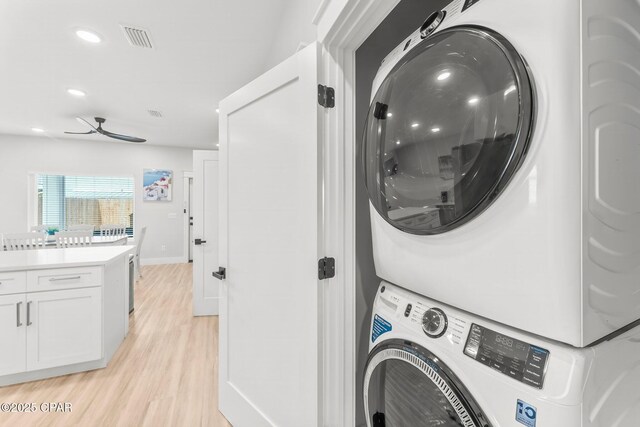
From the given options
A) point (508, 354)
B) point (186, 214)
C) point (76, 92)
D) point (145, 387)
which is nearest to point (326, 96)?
point (508, 354)

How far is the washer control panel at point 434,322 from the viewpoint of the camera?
2.33ft

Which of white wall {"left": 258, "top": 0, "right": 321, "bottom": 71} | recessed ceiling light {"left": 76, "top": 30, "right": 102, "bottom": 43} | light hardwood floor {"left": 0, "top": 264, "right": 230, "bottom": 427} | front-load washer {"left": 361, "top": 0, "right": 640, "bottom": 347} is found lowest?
light hardwood floor {"left": 0, "top": 264, "right": 230, "bottom": 427}

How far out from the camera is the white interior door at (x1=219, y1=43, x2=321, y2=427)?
118cm

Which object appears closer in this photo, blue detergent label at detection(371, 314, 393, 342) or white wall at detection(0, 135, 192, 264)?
blue detergent label at detection(371, 314, 393, 342)

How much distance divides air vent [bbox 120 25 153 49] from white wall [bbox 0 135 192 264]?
4468 millimetres

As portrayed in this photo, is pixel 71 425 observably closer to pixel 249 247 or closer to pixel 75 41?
pixel 249 247

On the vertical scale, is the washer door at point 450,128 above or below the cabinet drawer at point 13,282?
above

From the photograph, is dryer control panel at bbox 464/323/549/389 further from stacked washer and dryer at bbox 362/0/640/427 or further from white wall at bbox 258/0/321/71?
white wall at bbox 258/0/321/71

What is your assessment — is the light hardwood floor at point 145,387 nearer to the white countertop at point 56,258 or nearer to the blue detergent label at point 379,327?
the white countertop at point 56,258

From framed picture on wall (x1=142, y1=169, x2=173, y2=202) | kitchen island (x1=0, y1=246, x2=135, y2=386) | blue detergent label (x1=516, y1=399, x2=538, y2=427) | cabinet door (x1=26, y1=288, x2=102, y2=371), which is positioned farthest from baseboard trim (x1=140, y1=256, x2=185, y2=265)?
blue detergent label (x1=516, y1=399, x2=538, y2=427)

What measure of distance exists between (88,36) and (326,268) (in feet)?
9.13

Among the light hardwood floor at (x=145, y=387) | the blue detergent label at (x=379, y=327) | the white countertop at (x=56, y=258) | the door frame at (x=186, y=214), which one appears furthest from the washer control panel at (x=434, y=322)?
the door frame at (x=186, y=214)

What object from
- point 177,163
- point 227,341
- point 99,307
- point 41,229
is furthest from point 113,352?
point 177,163

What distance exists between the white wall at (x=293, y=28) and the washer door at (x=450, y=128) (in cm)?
99
